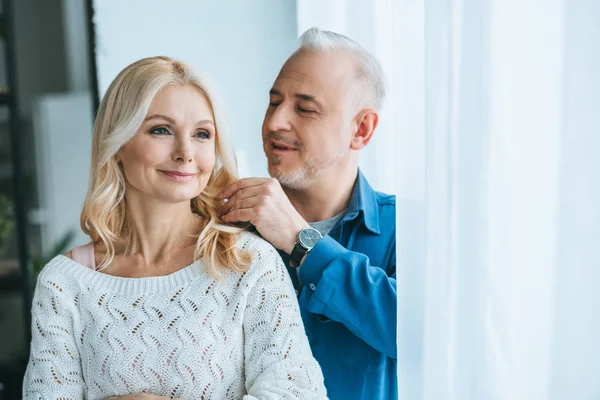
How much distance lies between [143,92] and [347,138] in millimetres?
538

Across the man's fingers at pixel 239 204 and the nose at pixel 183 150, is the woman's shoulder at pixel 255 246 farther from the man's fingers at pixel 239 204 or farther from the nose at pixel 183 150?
the nose at pixel 183 150

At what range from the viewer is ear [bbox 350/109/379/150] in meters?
1.65

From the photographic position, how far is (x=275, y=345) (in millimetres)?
1239

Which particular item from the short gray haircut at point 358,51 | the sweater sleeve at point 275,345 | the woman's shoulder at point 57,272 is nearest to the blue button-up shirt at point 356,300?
the sweater sleeve at point 275,345

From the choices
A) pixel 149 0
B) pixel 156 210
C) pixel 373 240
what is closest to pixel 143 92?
pixel 156 210

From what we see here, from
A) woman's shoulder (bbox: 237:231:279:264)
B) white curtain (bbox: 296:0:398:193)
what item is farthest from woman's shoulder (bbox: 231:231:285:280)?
white curtain (bbox: 296:0:398:193)

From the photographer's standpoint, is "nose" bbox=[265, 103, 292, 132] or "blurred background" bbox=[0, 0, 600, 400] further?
"nose" bbox=[265, 103, 292, 132]

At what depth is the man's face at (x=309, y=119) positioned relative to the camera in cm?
158

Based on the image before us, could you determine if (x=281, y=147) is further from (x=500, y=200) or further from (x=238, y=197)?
(x=500, y=200)

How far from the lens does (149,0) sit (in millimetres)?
2701

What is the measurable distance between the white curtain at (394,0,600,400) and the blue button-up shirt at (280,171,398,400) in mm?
209

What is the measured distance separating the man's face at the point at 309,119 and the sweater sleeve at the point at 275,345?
1.12 feet

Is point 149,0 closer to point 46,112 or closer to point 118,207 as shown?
point 46,112

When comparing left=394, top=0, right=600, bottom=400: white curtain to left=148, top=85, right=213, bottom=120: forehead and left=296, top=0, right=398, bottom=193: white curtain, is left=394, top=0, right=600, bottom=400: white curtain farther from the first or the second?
left=296, top=0, right=398, bottom=193: white curtain
